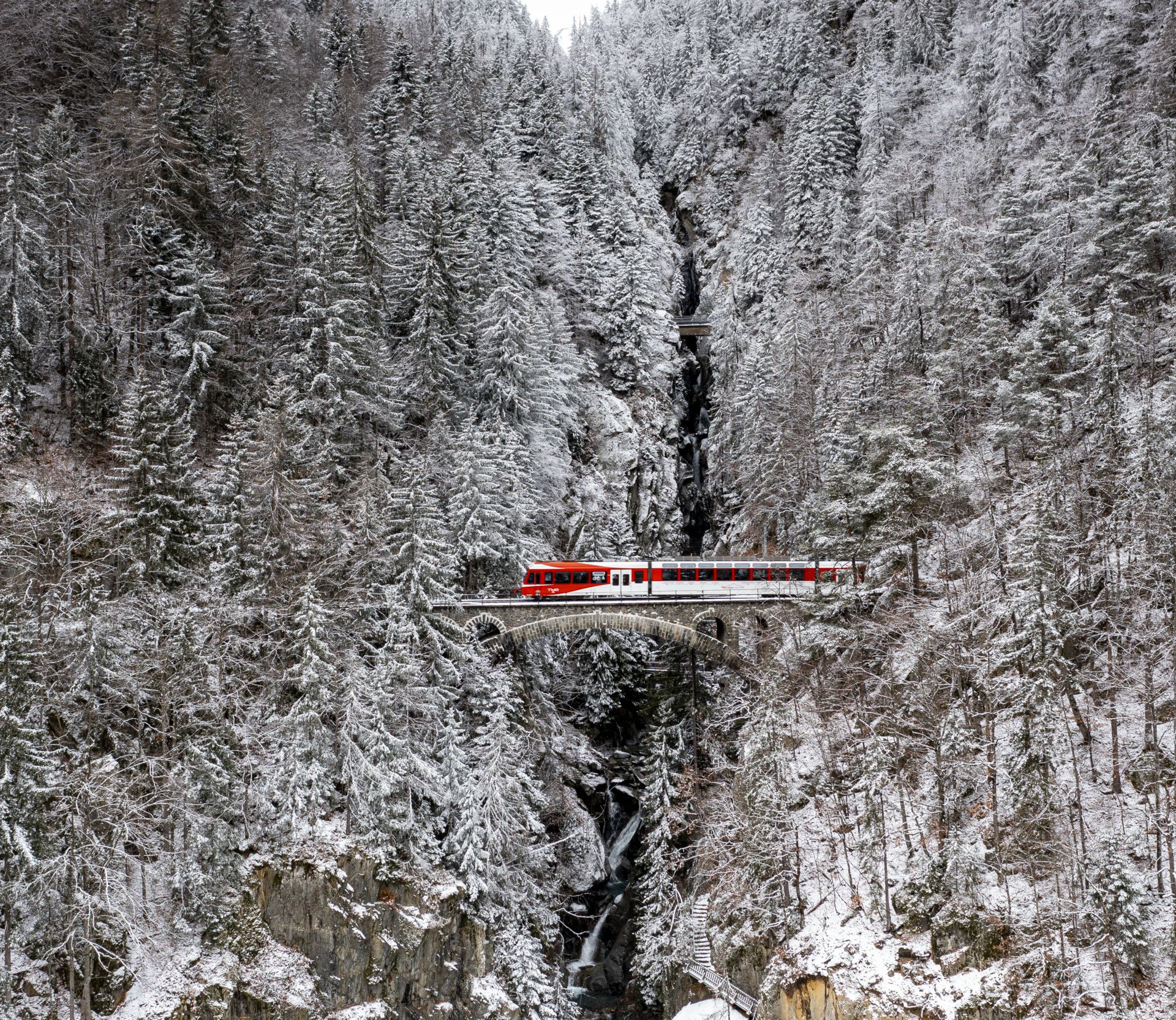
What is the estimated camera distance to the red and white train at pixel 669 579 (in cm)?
3594

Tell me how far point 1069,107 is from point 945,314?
18.0 m

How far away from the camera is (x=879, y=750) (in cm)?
2494

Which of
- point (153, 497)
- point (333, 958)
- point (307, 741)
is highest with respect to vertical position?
point (153, 497)

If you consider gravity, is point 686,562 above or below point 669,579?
above

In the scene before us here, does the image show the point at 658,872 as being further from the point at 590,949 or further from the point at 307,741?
the point at 307,741

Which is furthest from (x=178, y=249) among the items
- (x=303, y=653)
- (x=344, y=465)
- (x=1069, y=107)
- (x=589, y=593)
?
(x=1069, y=107)

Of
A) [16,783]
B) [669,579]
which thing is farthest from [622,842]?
[16,783]

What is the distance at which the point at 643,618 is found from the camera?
36.2 m

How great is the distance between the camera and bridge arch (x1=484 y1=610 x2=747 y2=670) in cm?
3547

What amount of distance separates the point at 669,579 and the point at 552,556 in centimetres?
779

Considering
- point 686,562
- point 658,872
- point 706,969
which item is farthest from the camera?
point 686,562

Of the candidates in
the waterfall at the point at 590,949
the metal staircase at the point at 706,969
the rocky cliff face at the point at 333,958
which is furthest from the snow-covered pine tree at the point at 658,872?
the rocky cliff face at the point at 333,958

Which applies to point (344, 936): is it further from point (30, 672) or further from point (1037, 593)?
point (1037, 593)

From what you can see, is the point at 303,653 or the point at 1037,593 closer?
Answer: the point at 1037,593
